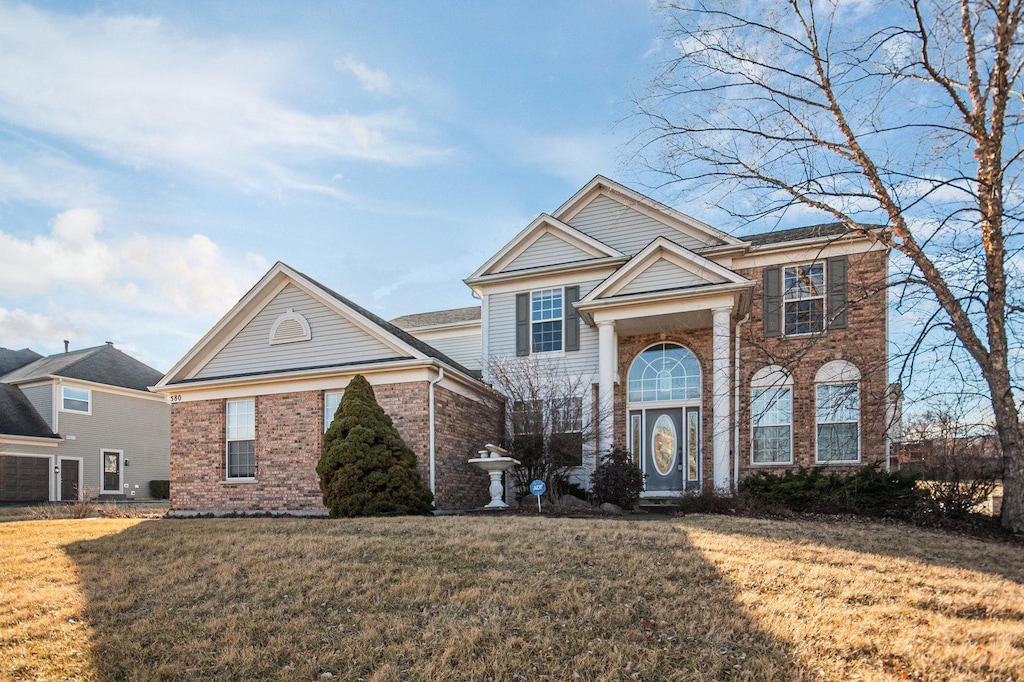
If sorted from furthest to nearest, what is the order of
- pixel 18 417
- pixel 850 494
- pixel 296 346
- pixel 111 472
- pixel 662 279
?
pixel 111 472, pixel 18 417, pixel 296 346, pixel 662 279, pixel 850 494

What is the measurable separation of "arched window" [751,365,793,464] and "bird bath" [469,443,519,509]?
5653 millimetres

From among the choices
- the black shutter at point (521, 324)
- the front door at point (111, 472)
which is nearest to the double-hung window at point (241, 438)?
the black shutter at point (521, 324)

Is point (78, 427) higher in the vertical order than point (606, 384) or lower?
lower

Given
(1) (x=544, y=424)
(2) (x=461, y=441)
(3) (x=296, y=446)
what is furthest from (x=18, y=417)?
(1) (x=544, y=424)

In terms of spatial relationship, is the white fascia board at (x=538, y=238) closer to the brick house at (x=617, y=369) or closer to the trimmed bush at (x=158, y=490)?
the brick house at (x=617, y=369)

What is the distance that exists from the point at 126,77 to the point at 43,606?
8.36 meters

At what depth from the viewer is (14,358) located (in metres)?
30.3

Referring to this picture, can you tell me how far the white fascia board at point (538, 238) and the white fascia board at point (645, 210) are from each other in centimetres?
59

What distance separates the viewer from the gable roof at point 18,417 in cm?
2475

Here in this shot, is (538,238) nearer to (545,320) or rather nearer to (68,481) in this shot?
(545,320)

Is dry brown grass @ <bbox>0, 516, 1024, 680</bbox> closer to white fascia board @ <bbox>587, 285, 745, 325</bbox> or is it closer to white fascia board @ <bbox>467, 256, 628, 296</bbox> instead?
white fascia board @ <bbox>587, 285, 745, 325</bbox>

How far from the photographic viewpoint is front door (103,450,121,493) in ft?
92.7

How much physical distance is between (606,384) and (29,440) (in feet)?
72.9

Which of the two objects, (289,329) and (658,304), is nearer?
(658,304)
